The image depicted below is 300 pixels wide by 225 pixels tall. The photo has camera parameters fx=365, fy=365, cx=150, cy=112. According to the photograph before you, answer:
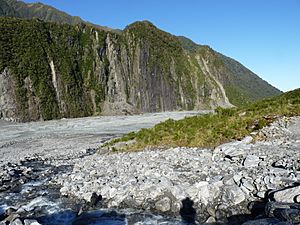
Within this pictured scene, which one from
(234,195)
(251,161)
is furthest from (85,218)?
(251,161)

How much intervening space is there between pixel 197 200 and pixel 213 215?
1.02 metres

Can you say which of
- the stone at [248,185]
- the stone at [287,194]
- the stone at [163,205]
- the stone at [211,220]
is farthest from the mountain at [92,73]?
the stone at [287,194]

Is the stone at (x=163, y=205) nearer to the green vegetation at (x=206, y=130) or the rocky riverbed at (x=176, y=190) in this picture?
the rocky riverbed at (x=176, y=190)

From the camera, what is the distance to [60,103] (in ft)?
314

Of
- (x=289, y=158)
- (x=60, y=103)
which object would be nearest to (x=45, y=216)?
(x=289, y=158)

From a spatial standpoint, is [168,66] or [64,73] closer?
[64,73]

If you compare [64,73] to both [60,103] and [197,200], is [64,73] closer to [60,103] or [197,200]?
[60,103]

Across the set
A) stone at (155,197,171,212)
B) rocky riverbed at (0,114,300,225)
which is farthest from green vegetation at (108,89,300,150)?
stone at (155,197,171,212)

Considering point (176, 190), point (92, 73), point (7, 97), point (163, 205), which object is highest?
point (92, 73)

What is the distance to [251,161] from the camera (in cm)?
1468

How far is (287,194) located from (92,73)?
336 ft

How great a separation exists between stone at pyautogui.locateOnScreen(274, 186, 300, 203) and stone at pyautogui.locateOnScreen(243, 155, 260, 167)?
13.1 ft

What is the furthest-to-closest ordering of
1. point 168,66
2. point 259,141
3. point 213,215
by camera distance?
point 168,66, point 259,141, point 213,215

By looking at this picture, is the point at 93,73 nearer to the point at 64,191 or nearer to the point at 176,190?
the point at 64,191
